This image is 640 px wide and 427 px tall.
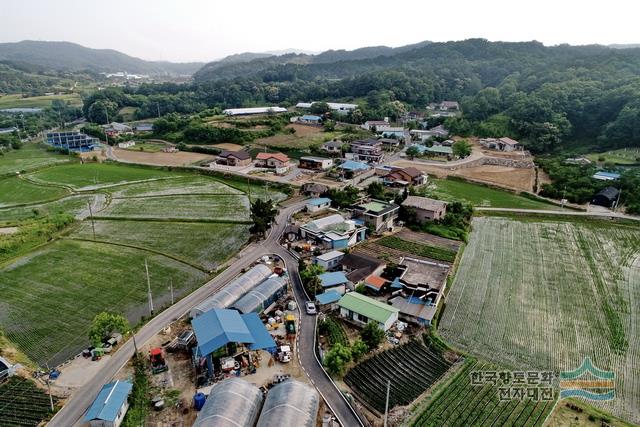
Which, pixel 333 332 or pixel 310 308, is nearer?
pixel 333 332

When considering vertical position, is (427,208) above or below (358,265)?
above

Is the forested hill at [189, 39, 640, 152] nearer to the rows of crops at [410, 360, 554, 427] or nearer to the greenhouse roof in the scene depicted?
the greenhouse roof

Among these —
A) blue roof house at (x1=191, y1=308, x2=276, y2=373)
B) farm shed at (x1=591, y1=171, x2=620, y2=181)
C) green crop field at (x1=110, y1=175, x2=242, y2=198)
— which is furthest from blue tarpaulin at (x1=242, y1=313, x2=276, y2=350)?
farm shed at (x1=591, y1=171, x2=620, y2=181)

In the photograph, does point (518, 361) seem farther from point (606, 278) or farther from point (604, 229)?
point (604, 229)

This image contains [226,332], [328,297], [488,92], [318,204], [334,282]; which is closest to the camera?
[226,332]

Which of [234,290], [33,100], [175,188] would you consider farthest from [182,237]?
[33,100]

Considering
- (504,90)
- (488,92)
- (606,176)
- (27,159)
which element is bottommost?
(27,159)

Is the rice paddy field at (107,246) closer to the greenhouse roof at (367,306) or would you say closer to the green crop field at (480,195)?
the greenhouse roof at (367,306)

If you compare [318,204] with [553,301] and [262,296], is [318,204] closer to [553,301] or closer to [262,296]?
[262,296]

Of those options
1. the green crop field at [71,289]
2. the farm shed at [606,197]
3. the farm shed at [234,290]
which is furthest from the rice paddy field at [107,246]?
the farm shed at [606,197]
